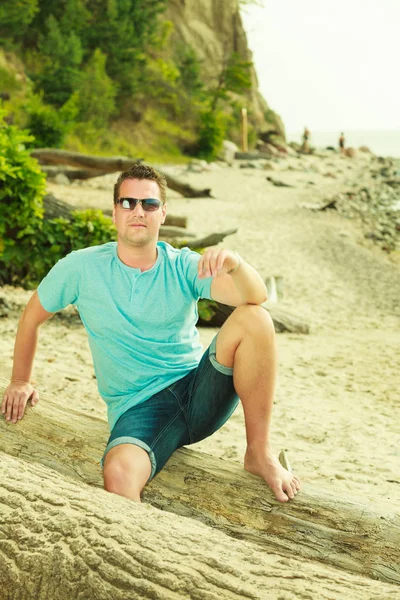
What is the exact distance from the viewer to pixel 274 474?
3.30 m

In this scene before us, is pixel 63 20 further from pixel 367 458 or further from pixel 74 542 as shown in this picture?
pixel 74 542

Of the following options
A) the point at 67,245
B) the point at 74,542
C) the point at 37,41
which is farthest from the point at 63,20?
the point at 74,542

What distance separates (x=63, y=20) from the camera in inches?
1248

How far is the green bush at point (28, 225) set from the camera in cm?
839

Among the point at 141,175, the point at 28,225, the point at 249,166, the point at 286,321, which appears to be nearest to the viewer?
the point at 141,175

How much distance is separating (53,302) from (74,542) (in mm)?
1581

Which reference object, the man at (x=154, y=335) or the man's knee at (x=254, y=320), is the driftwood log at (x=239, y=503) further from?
the man's knee at (x=254, y=320)

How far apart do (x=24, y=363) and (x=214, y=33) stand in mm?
54593

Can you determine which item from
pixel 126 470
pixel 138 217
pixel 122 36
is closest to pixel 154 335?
pixel 138 217

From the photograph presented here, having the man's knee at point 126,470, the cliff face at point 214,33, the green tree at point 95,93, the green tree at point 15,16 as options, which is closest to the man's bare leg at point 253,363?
the man's knee at point 126,470

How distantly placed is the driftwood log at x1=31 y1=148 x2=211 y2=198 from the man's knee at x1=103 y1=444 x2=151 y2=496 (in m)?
12.4

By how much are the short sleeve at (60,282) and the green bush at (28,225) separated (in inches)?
189

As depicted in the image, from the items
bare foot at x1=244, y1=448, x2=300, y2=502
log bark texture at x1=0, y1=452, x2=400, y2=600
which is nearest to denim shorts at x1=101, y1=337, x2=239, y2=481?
bare foot at x1=244, y1=448, x2=300, y2=502

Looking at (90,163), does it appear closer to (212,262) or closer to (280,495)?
(212,262)
